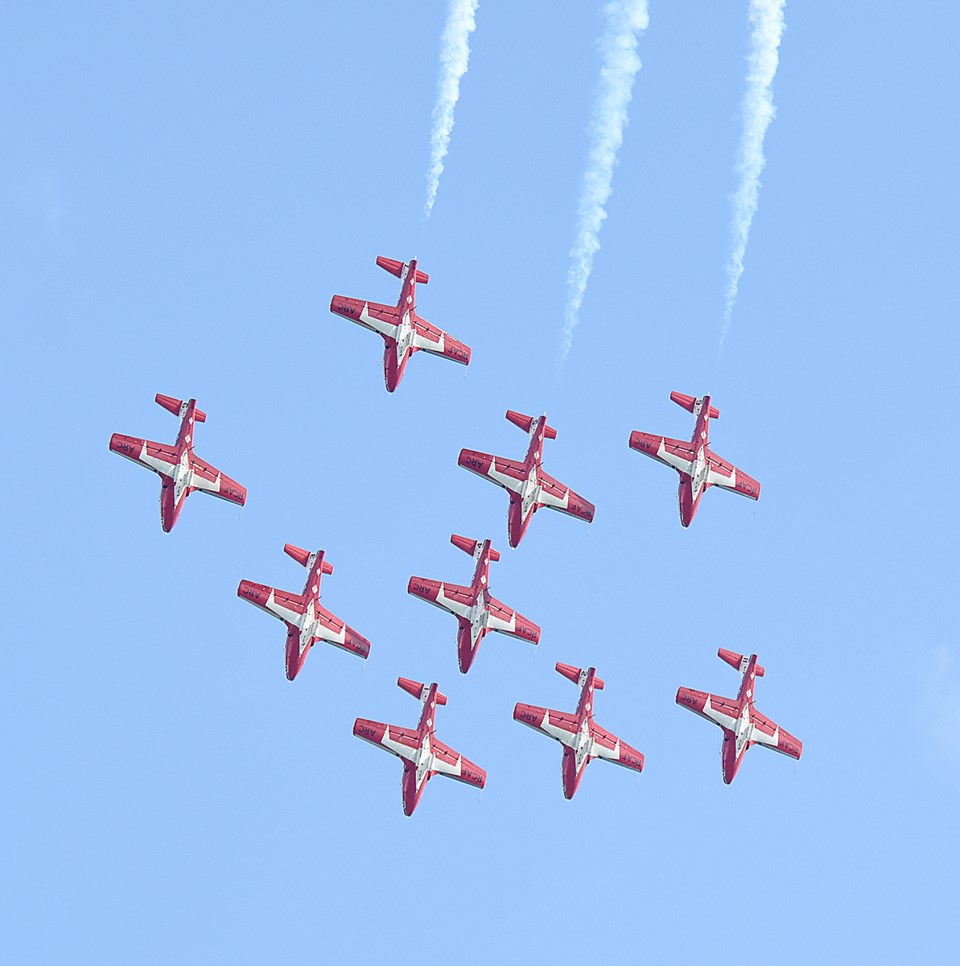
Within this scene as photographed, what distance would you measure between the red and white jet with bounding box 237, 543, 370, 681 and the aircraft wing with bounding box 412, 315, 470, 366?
1039 centimetres

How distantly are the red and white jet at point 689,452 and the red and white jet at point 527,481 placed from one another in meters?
3.84

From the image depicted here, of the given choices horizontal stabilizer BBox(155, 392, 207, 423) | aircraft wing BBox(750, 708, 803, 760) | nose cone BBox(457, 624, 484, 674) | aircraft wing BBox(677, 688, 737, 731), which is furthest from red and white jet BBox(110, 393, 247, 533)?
aircraft wing BBox(750, 708, 803, 760)

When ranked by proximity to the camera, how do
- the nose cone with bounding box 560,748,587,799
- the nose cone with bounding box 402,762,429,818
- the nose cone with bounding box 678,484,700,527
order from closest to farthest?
the nose cone with bounding box 402,762,429,818 → the nose cone with bounding box 560,748,587,799 → the nose cone with bounding box 678,484,700,527

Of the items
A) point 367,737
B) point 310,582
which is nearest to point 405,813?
point 367,737

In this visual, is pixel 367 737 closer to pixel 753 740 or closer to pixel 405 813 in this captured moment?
pixel 405 813

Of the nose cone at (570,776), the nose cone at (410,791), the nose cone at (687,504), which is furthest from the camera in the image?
the nose cone at (687,504)

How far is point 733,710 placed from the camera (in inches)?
4505

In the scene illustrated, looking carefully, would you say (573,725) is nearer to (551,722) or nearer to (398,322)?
(551,722)

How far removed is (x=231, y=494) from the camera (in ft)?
372

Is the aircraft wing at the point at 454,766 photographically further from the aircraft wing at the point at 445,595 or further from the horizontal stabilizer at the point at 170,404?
the horizontal stabilizer at the point at 170,404

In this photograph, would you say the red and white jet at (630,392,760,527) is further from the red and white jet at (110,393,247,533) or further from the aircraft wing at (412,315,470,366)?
the red and white jet at (110,393,247,533)

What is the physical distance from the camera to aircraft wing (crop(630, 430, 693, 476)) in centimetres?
11381

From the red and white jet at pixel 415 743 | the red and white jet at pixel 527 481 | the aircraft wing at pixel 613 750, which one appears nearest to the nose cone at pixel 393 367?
the red and white jet at pixel 527 481

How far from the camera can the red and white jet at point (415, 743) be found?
110 metres
